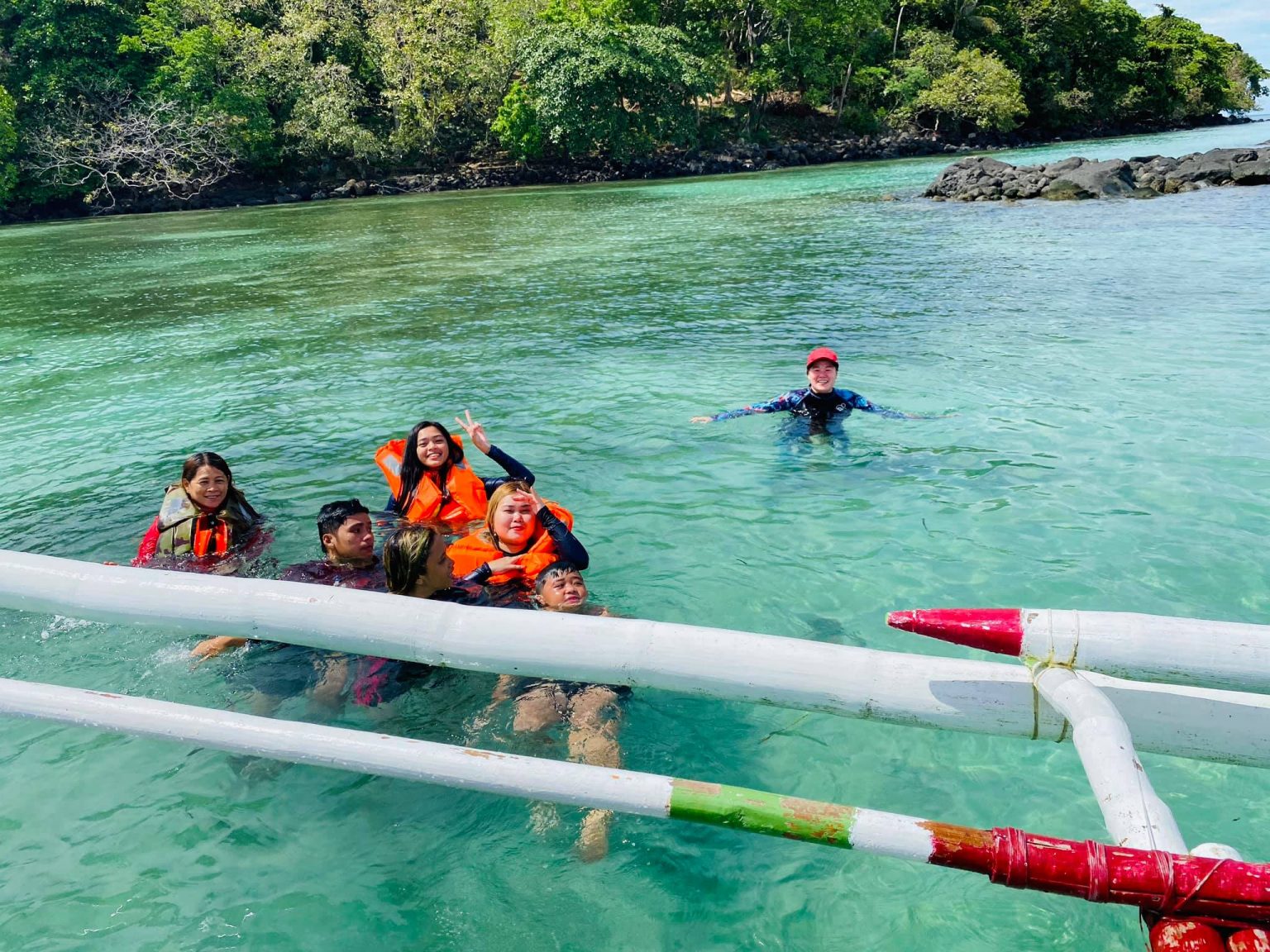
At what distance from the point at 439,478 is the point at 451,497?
0.56ft

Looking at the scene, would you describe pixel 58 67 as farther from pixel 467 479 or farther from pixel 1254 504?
pixel 1254 504

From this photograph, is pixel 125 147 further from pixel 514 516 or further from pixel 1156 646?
pixel 1156 646

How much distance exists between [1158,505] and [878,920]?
4.59 metres

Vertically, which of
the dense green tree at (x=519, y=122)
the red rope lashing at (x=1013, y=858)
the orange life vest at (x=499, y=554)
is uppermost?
the dense green tree at (x=519, y=122)

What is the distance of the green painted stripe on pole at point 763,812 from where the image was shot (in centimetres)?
210

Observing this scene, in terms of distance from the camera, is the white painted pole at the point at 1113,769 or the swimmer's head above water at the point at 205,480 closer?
the white painted pole at the point at 1113,769

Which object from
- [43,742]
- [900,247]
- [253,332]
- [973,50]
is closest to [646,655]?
[43,742]

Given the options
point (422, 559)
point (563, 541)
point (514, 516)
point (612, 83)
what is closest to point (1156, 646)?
point (422, 559)

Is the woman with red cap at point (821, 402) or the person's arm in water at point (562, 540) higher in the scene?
the woman with red cap at point (821, 402)

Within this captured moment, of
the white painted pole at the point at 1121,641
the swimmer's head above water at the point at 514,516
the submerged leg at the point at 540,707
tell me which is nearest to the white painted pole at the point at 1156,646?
the white painted pole at the point at 1121,641

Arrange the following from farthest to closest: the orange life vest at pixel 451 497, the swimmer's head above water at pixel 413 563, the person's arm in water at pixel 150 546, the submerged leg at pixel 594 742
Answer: the orange life vest at pixel 451 497 < the person's arm in water at pixel 150 546 < the swimmer's head above water at pixel 413 563 < the submerged leg at pixel 594 742

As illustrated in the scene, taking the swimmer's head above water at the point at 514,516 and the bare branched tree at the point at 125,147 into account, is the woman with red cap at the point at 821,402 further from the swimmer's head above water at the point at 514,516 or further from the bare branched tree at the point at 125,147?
the bare branched tree at the point at 125,147

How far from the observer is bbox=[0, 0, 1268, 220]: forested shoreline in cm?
4425

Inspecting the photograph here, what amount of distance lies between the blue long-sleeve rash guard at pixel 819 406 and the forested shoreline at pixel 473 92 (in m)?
43.3
